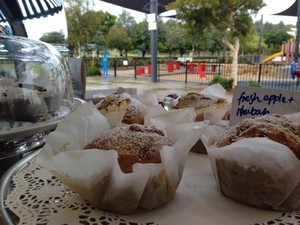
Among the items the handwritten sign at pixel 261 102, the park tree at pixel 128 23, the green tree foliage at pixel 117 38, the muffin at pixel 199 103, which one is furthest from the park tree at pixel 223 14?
the park tree at pixel 128 23

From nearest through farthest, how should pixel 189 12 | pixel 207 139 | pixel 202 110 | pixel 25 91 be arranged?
pixel 207 139 → pixel 202 110 → pixel 25 91 → pixel 189 12

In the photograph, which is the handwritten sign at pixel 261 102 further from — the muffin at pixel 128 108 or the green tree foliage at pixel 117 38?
the green tree foliage at pixel 117 38

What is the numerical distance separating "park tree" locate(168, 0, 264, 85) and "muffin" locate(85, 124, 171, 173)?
27.2ft

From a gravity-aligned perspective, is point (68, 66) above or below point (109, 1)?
below

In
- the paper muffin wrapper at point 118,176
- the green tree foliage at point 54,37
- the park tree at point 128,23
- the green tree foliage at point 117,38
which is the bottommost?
the paper muffin wrapper at point 118,176

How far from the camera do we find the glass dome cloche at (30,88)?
1.29 meters

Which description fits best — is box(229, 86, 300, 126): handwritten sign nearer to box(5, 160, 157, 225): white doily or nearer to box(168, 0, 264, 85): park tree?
box(5, 160, 157, 225): white doily

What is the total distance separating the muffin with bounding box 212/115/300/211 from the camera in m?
0.70

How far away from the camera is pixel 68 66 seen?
226cm

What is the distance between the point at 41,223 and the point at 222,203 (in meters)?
0.45

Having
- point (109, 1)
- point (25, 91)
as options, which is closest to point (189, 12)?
point (109, 1)

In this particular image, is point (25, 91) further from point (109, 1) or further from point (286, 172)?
point (109, 1)

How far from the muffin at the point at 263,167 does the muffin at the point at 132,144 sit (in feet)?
0.57

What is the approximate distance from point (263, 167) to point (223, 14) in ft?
28.8
